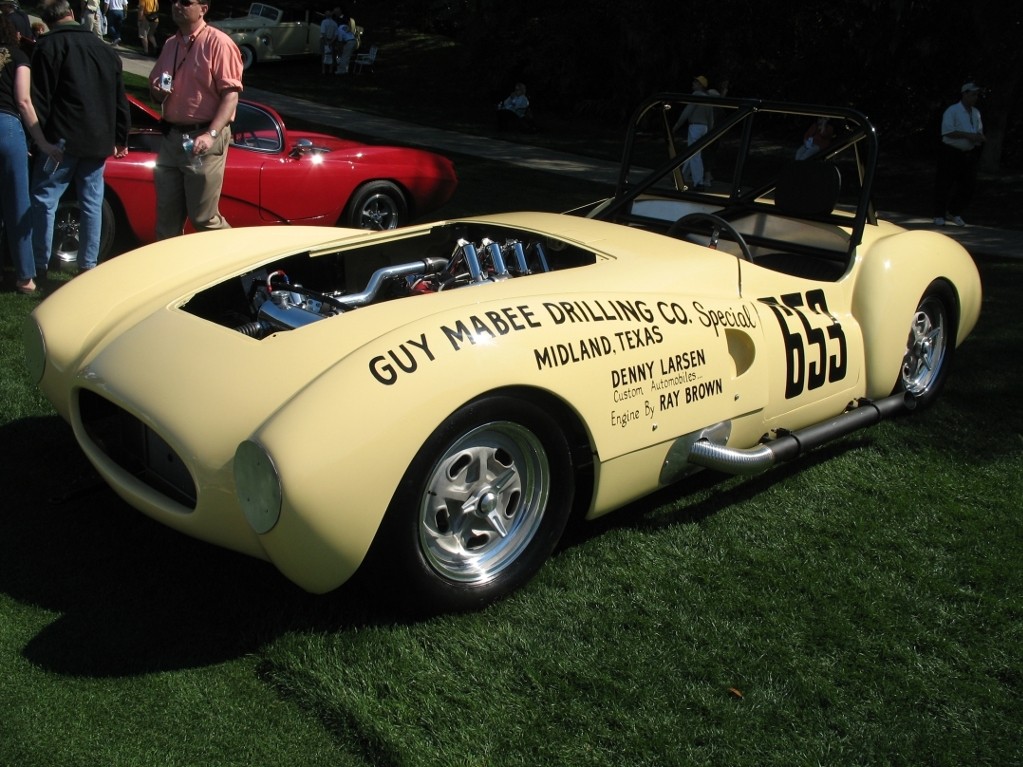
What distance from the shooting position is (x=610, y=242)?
4.22 metres

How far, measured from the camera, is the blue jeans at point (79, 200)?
248 inches

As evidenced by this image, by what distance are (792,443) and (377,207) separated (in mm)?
5160

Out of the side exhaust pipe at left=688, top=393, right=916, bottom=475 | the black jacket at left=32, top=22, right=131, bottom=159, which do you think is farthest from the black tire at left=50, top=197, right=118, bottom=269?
the side exhaust pipe at left=688, top=393, right=916, bottom=475

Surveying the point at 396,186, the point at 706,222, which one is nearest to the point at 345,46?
the point at 396,186

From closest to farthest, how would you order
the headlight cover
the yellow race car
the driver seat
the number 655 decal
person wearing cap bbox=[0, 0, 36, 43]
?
the headlight cover, the yellow race car, the number 655 decal, the driver seat, person wearing cap bbox=[0, 0, 36, 43]

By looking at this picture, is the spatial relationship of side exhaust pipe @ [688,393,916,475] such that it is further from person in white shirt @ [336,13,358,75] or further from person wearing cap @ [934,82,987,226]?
person in white shirt @ [336,13,358,75]

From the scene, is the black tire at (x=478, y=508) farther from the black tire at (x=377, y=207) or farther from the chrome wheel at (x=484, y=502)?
the black tire at (x=377, y=207)

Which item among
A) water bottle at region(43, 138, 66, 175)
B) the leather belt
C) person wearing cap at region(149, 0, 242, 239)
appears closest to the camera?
person wearing cap at region(149, 0, 242, 239)

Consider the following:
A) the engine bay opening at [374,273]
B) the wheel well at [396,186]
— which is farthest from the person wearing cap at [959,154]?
the engine bay opening at [374,273]

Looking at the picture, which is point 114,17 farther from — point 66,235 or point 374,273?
point 374,273

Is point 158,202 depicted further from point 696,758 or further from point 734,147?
point 734,147

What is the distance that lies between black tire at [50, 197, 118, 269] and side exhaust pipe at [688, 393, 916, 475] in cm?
485

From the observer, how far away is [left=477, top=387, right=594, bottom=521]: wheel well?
3.24 meters

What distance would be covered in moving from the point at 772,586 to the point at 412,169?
5.84 m
